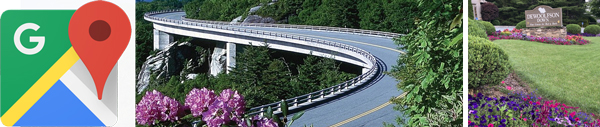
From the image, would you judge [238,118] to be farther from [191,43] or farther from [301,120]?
[191,43]

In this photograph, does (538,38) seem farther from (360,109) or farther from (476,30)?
(360,109)

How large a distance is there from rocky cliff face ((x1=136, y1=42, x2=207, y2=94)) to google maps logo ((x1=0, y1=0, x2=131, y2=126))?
8.07 m

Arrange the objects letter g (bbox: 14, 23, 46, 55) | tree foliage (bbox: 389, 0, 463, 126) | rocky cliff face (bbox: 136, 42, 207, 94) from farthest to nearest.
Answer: rocky cliff face (bbox: 136, 42, 207, 94)
tree foliage (bbox: 389, 0, 463, 126)
letter g (bbox: 14, 23, 46, 55)

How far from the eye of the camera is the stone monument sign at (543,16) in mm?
4828

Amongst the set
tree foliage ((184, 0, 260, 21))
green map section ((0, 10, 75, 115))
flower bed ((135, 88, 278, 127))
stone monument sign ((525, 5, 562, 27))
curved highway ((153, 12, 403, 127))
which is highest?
tree foliage ((184, 0, 260, 21))

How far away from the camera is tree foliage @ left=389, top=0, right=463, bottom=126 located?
452 centimetres

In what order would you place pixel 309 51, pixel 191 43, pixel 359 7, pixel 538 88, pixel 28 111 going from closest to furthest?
pixel 28 111 → pixel 538 88 → pixel 309 51 → pixel 191 43 → pixel 359 7

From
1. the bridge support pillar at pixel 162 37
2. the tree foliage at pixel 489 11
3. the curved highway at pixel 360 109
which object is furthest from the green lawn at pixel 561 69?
the bridge support pillar at pixel 162 37

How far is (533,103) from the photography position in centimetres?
509

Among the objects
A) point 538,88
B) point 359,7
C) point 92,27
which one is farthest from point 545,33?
point 359,7

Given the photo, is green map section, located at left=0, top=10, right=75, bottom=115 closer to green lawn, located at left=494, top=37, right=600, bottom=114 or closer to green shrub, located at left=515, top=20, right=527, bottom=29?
green lawn, located at left=494, top=37, right=600, bottom=114

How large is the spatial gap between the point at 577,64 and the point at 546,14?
0.63m

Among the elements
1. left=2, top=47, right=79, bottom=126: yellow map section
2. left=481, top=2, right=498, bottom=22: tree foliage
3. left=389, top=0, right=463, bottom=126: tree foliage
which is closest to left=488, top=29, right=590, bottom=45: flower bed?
left=481, top=2, right=498, bottom=22: tree foliage

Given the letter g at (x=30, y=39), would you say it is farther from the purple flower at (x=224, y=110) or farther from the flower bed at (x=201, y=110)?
the purple flower at (x=224, y=110)
